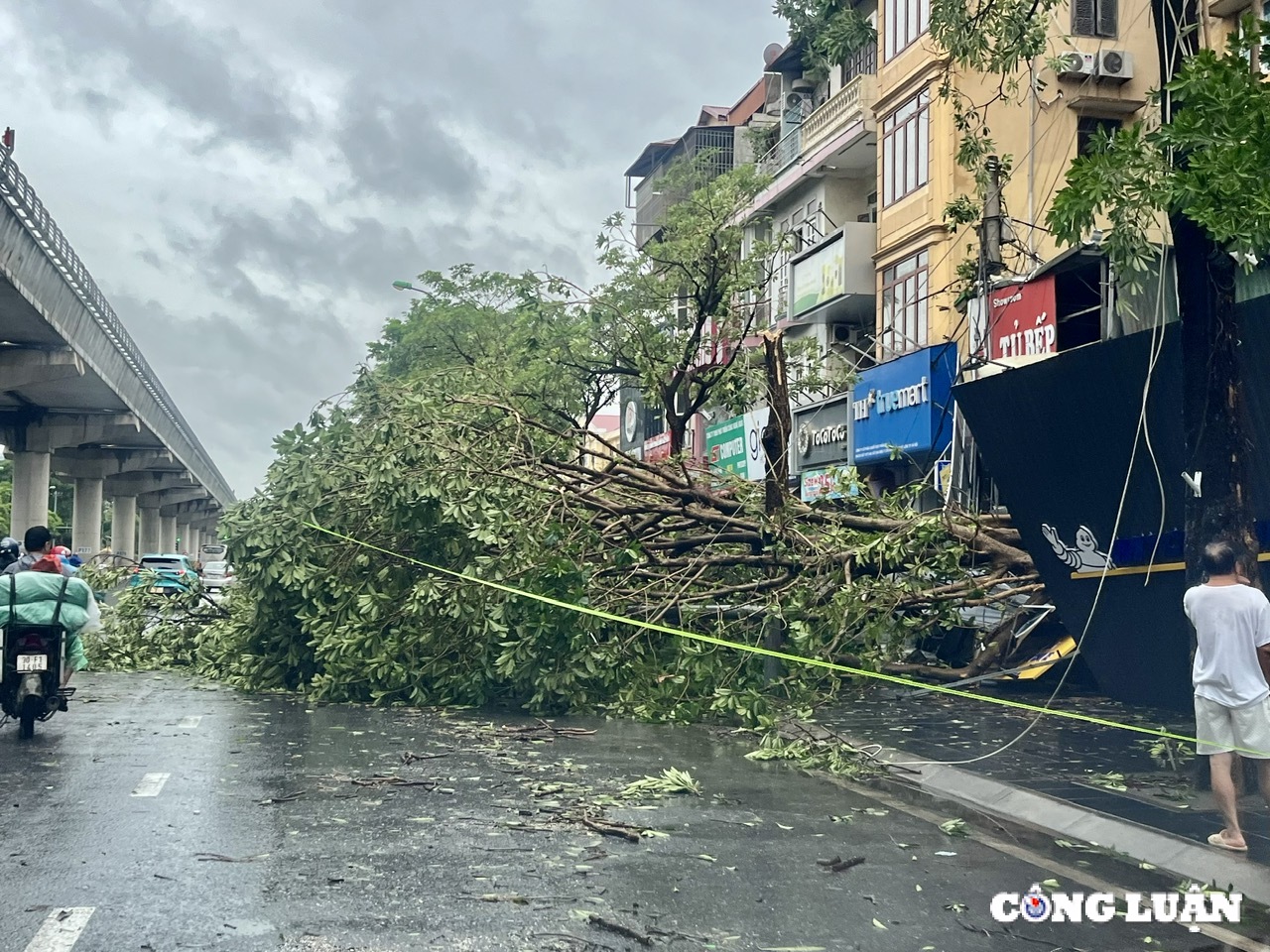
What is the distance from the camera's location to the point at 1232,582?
7.84 m

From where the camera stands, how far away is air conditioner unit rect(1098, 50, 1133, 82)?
25.4 metres

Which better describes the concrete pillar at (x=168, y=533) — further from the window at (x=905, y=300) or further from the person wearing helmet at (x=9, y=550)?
the person wearing helmet at (x=9, y=550)

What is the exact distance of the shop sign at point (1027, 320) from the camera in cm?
2020

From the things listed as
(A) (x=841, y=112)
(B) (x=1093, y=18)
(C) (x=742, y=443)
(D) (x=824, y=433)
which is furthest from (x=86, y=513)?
(B) (x=1093, y=18)

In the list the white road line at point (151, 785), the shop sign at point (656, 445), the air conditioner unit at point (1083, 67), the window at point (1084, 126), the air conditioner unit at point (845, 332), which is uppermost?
the air conditioner unit at point (1083, 67)

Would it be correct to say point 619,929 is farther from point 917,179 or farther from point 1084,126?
point 917,179

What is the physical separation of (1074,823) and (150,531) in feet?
308

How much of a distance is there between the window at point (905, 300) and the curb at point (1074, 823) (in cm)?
1886

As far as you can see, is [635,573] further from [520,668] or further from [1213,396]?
[1213,396]

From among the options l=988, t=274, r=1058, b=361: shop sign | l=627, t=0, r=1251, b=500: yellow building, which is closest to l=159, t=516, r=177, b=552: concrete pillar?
l=627, t=0, r=1251, b=500: yellow building

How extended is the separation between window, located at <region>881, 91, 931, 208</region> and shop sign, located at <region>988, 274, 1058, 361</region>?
25.0ft

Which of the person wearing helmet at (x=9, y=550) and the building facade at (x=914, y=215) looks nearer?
the person wearing helmet at (x=9, y=550)

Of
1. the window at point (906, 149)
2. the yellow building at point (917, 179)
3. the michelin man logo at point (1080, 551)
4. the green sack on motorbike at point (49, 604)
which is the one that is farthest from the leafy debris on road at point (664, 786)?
the window at point (906, 149)

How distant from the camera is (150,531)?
95375mm
